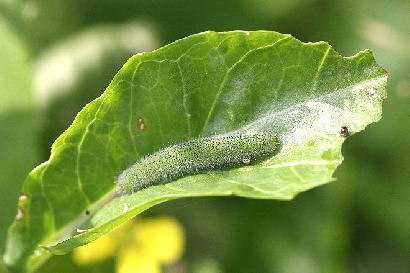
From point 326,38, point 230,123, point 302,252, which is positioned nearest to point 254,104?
point 230,123

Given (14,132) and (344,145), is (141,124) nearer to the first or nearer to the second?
(14,132)

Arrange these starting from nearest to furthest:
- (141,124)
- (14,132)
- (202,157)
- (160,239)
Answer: (202,157) → (141,124) → (14,132) → (160,239)

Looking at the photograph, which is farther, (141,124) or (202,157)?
(141,124)

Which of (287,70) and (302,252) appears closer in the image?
(287,70)

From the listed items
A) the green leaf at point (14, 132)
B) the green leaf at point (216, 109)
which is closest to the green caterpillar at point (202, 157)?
the green leaf at point (216, 109)

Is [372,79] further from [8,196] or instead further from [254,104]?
[8,196]

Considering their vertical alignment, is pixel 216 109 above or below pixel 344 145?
above

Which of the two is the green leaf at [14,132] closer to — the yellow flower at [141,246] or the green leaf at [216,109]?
the yellow flower at [141,246]

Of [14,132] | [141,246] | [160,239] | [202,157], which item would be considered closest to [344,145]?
[160,239]
